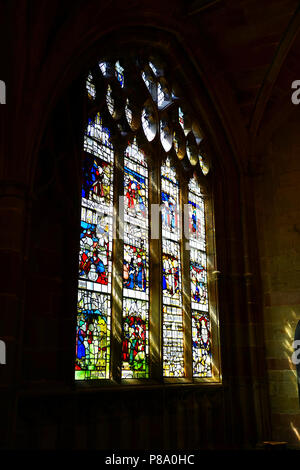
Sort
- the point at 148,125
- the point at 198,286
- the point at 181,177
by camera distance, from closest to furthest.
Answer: the point at 148,125 < the point at 198,286 < the point at 181,177

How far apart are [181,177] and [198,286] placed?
5.21 ft

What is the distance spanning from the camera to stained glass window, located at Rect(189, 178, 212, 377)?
21.8 feet

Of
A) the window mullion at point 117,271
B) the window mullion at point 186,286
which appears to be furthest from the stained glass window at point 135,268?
the window mullion at point 186,286

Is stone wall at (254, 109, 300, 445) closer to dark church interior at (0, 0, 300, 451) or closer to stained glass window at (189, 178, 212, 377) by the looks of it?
dark church interior at (0, 0, 300, 451)

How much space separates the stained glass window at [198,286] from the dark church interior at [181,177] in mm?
216

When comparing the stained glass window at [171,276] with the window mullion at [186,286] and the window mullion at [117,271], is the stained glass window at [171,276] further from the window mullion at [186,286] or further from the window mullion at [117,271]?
the window mullion at [117,271]

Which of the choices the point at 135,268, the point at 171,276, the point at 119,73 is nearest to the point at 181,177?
the point at 171,276

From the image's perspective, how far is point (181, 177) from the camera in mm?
7109

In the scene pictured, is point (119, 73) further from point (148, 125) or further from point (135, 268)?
point (135, 268)

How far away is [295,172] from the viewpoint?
7.91 metres

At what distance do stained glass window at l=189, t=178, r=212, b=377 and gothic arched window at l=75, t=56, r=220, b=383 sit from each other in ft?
0.05

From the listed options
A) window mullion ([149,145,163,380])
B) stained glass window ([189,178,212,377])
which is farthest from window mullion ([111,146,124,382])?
stained glass window ([189,178,212,377])
